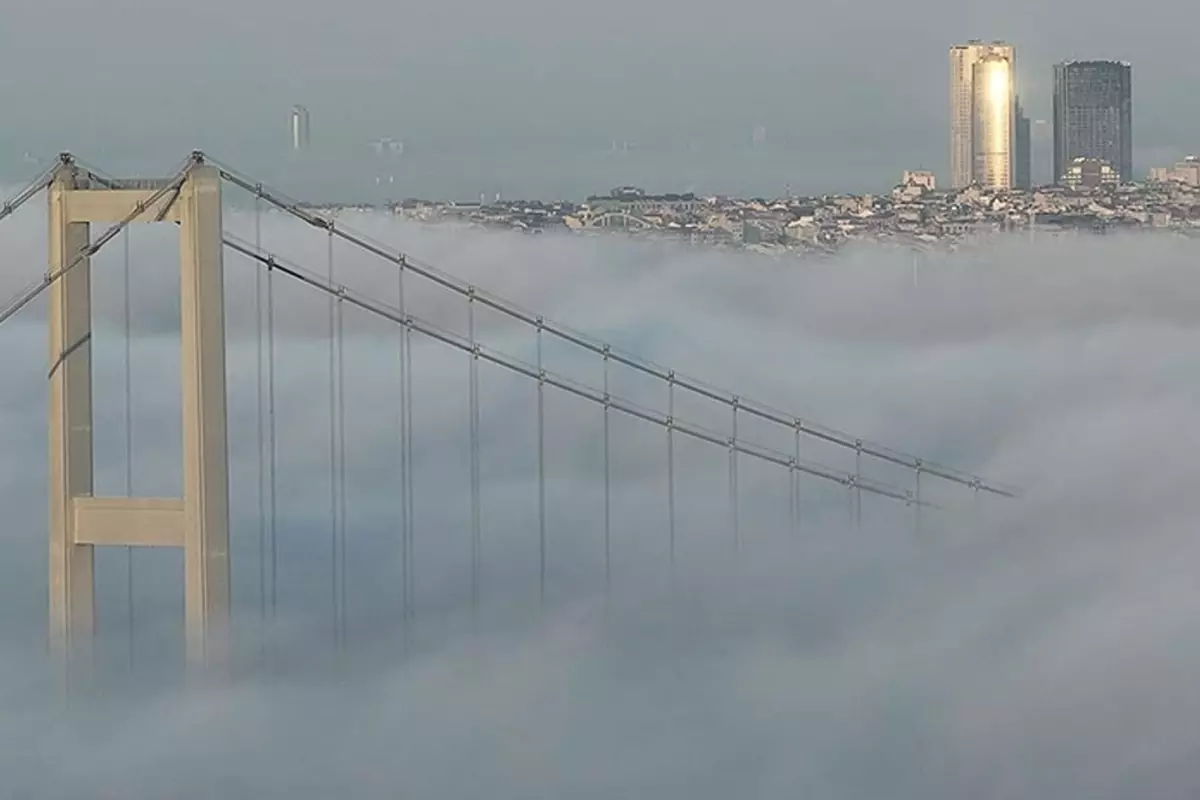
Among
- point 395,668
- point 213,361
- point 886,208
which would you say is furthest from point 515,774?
point 886,208

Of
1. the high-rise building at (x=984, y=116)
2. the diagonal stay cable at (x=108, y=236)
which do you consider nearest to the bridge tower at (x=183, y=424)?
the diagonal stay cable at (x=108, y=236)

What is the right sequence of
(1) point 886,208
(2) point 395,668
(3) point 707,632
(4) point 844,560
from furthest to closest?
(1) point 886,208
(4) point 844,560
(3) point 707,632
(2) point 395,668

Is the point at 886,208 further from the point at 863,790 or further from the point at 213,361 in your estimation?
the point at 213,361

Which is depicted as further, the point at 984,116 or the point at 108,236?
the point at 984,116

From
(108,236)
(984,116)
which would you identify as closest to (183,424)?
(108,236)

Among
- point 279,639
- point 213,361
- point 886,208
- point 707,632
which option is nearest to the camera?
point 213,361

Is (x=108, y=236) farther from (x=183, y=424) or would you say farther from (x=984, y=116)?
(x=984, y=116)

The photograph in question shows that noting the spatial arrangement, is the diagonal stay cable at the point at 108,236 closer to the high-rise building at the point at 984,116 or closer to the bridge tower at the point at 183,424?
the bridge tower at the point at 183,424

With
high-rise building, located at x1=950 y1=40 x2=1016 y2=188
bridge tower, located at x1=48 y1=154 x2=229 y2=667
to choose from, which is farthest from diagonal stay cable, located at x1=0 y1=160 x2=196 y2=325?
high-rise building, located at x1=950 y1=40 x2=1016 y2=188
